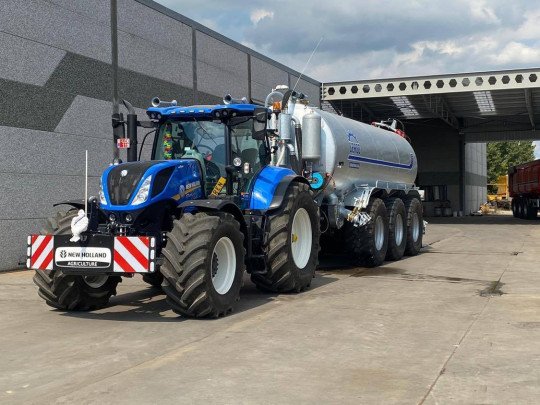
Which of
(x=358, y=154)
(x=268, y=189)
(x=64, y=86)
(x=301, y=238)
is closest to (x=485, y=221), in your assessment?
(x=358, y=154)

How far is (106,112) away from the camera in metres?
14.9

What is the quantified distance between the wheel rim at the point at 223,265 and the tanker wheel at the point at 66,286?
154cm

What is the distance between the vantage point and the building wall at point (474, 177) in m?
43.5

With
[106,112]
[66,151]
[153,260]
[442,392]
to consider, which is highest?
[106,112]

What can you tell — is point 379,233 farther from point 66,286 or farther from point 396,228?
point 66,286

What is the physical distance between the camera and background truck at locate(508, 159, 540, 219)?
3425 centimetres

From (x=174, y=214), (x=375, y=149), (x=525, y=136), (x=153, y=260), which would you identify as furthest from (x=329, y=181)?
(x=525, y=136)

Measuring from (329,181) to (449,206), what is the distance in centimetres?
3110

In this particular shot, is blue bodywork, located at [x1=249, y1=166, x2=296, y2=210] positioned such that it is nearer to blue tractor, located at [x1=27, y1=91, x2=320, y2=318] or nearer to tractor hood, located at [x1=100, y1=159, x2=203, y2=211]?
blue tractor, located at [x1=27, y1=91, x2=320, y2=318]

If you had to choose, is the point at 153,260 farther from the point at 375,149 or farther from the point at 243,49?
the point at 243,49

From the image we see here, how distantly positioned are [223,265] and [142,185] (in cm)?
143

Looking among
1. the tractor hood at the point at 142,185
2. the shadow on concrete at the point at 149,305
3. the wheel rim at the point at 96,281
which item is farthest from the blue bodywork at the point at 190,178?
the shadow on concrete at the point at 149,305

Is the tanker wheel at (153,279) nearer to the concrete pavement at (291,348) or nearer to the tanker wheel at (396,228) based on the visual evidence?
the concrete pavement at (291,348)

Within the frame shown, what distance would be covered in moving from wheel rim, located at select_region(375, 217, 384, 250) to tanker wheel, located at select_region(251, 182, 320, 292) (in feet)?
11.4
